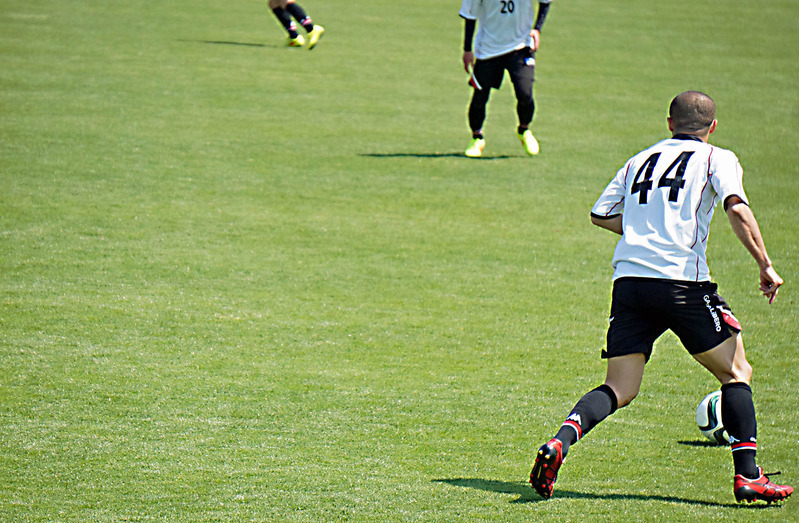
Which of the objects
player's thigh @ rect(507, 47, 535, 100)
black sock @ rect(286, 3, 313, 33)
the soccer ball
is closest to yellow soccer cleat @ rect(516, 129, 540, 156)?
player's thigh @ rect(507, 47, 535, 100)

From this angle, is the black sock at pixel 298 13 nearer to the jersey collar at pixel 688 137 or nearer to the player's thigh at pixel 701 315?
the jersey collar at pixel 688 137

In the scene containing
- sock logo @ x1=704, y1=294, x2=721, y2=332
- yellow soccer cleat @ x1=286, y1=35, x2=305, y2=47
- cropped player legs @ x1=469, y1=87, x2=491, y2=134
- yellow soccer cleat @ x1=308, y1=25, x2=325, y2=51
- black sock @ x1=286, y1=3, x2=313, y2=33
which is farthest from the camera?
yellow soccer cleat @ x1=286, y1=35, x2=305, y2=47

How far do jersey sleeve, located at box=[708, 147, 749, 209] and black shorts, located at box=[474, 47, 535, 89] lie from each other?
681 cm

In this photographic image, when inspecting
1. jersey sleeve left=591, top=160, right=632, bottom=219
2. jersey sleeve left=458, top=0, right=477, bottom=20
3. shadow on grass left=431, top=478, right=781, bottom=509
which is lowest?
shadow on grass left=431, top=478, right=781, bottom=509

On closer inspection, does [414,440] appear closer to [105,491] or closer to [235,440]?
[235,440]

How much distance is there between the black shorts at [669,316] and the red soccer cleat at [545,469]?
0.66m

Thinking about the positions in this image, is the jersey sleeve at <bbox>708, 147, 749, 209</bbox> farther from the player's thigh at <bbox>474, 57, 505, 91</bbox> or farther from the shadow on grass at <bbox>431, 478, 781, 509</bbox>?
the player's thigh at <bbox>474, 57, 505, 91</bbox>

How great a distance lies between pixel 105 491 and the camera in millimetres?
4066

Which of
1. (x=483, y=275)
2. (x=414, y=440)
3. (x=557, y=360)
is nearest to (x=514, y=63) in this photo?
(x=483, y=275)

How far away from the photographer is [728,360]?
4184mm

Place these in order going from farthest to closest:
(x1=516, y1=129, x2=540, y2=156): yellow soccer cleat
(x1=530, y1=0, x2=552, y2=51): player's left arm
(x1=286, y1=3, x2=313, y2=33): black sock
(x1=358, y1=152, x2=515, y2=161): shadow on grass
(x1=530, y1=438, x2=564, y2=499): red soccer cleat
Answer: (x1=286, y1=3, x2=313, y2=33): black sock, (x1=516, y1=129, x2=540, y2=156): yellow soccer cleat, (x1=358, y1=152, x2=515, y2=161): shadow on grass, (x1=530, y1=0, x2=552, y2=51): player's left arm, (x1=530, y1=438, x2=564, y2=499): red soccer cleat

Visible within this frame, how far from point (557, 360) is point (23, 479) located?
3436 millimetres

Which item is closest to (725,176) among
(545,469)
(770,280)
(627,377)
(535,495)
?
(770,280)

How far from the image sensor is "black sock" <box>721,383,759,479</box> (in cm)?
410
